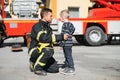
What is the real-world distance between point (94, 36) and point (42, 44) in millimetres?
9420

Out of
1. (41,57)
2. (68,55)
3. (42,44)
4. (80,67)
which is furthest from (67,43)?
(80,67)

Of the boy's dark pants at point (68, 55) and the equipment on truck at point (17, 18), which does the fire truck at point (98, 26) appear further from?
the boy's dark pants at point (68, 55)

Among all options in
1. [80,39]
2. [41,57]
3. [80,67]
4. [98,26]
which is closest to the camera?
[41,57]

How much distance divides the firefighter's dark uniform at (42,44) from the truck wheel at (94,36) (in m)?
9.00

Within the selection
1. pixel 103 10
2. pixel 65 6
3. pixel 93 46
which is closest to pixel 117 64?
pixel 93 46

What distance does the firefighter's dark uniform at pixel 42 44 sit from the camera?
991 cm

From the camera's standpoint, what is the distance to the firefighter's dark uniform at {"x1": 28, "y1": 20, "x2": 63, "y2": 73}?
991 centimetres

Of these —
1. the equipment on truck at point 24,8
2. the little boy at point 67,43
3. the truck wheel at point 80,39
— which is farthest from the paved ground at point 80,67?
the truck wheel at point 80,39

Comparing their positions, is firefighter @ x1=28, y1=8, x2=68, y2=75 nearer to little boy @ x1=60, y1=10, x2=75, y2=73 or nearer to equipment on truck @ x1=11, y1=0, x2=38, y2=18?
little boy @ x1=60, y1=10, x2=75, y2=73

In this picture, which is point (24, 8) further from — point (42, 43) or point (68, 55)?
point (42, 43)

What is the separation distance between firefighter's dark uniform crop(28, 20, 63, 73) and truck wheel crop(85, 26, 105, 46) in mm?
8998

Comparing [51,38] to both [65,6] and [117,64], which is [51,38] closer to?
[117,64]

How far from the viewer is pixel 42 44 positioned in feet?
33.0

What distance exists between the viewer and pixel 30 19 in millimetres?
18562
